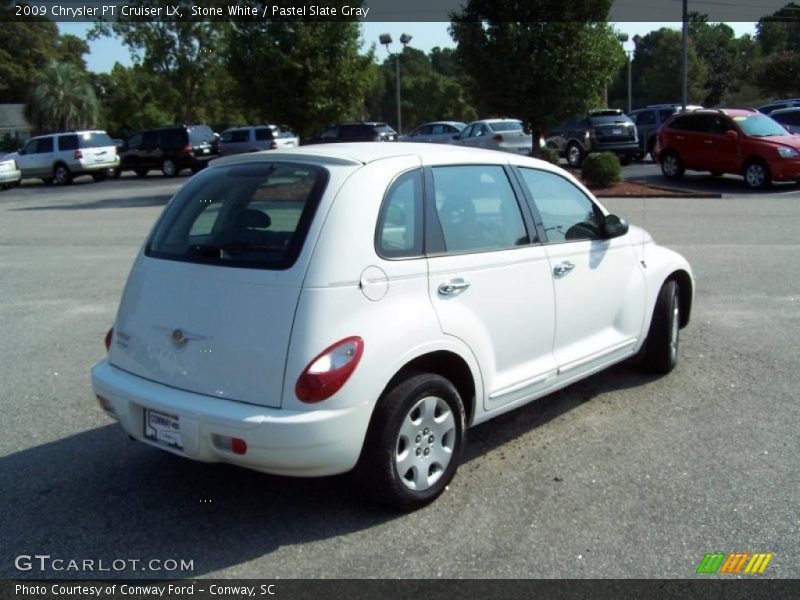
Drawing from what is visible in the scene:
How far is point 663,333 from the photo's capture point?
5.89m

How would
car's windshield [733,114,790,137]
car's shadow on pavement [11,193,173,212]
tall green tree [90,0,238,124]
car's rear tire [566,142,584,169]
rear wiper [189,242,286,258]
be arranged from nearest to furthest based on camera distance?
rear wiper [189,242,286,258]
car's windshield [733,114,790,137]
car's shadow on pavement [11,193,173,212]
car's rear tire [566,142,584,169]
tall green tree [90,0,238,124]

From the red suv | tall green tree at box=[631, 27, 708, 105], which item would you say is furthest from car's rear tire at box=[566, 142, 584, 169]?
tall green tree at box=[631, 27, 708, 105]

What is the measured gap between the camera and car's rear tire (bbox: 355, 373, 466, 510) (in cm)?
379

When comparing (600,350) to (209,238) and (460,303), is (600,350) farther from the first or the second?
(209,238)

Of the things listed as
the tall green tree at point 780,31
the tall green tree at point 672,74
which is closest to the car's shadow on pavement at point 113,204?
the tall green tree at point 672,74

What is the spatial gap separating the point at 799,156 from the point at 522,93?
6.55 metres

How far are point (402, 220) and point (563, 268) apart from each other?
4.22ft

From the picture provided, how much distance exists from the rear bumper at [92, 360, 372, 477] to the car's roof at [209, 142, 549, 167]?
1.29 m

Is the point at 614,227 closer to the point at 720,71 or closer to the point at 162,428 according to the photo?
the point at 162,428

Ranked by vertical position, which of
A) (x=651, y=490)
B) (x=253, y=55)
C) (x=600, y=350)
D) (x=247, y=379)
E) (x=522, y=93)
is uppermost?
(x=253, y=55)

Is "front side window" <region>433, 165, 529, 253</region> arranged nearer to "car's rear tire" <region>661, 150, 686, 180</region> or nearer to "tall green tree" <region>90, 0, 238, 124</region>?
"car's rear tire" <region>661, 150, 686, 180</region>

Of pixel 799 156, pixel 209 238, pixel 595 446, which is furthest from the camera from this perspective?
pixel 799 156

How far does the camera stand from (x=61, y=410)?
553 centimetres

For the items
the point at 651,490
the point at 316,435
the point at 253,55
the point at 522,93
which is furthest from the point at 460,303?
the point at 253,55
